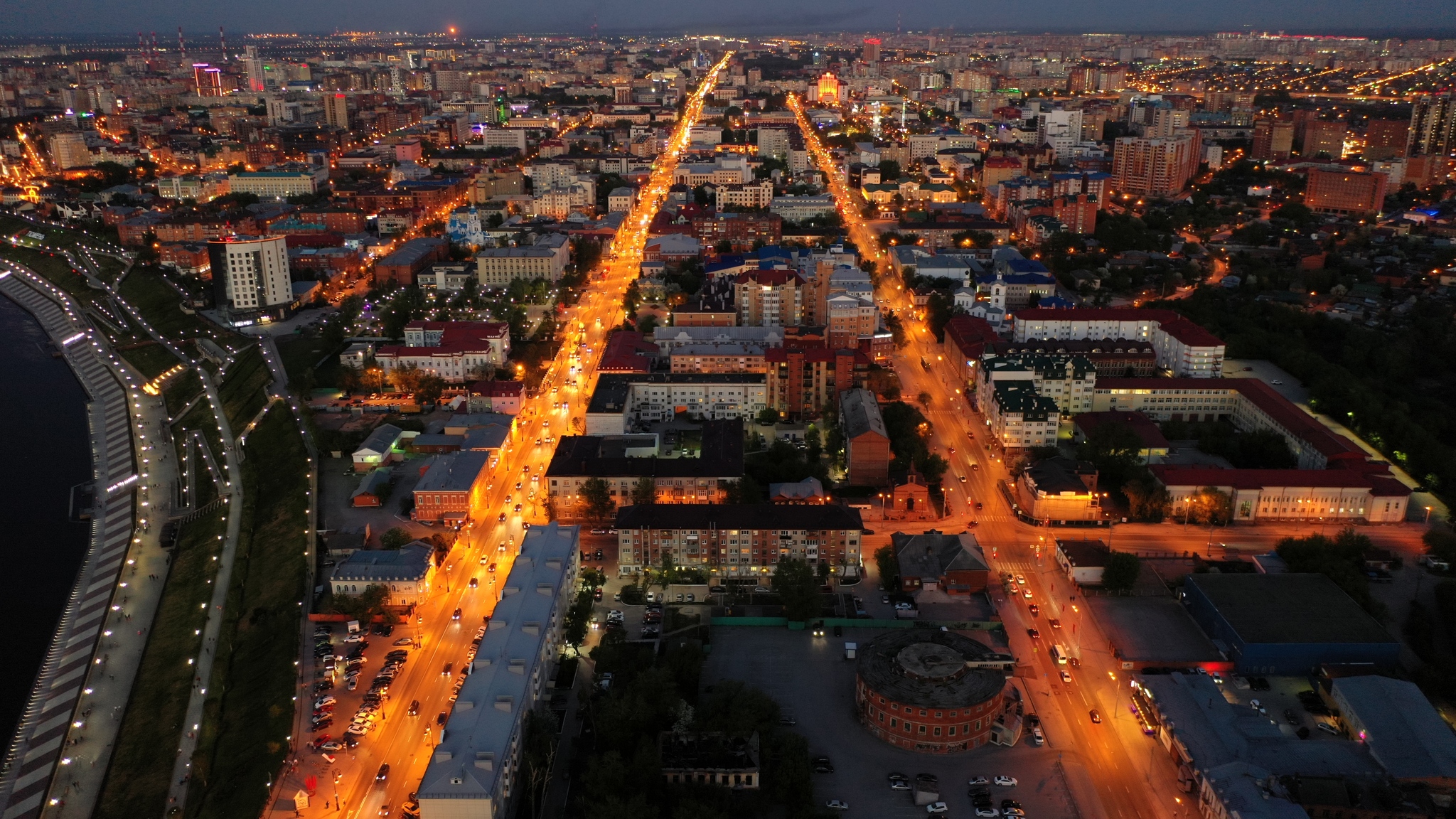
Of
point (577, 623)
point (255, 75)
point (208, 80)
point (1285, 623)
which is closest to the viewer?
point (1285, 623)

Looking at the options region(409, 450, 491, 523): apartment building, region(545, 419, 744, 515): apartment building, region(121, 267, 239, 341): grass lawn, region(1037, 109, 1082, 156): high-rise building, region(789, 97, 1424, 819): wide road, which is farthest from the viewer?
region(1037, 109, 1082, 156): high-rise building

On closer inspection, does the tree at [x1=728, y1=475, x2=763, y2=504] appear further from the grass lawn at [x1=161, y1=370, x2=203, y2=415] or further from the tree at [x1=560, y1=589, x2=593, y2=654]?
the grass lawn at [x1=161, y1=370, x2=203, y2=415]

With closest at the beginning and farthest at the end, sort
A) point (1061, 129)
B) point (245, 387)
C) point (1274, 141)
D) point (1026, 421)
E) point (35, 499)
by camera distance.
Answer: point (1026, 421), point (35, 499), point (245, 387), point (1274, 141), point (1061, 129)

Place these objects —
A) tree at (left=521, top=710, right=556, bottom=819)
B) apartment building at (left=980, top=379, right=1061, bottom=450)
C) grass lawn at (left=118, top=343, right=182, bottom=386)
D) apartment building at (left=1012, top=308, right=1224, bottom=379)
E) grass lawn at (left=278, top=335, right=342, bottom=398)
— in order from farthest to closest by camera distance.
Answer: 1. grass lawn at (left=118, top=343, right=182, bottom=386)
2. apartment building at (left=1012, top=308, right=1224, bottom=379)
3. grass lawn at (left=278, top=335, right=342, bottom=398)
4. apartment building at (left=980, top=379, right=1061, bottom=450)
5. tree at (left=521, top=710, right=556, bottom=819)

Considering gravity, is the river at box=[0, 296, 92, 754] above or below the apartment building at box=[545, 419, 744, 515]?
below

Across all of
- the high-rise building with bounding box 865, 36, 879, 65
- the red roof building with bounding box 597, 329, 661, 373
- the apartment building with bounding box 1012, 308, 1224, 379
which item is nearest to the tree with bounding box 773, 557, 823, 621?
the red roof building with bounding box 597, 329, 661, 373

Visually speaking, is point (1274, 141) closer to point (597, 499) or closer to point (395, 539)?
point (597, 499)

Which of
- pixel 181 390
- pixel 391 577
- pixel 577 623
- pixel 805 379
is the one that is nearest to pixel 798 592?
pixel 577 623
